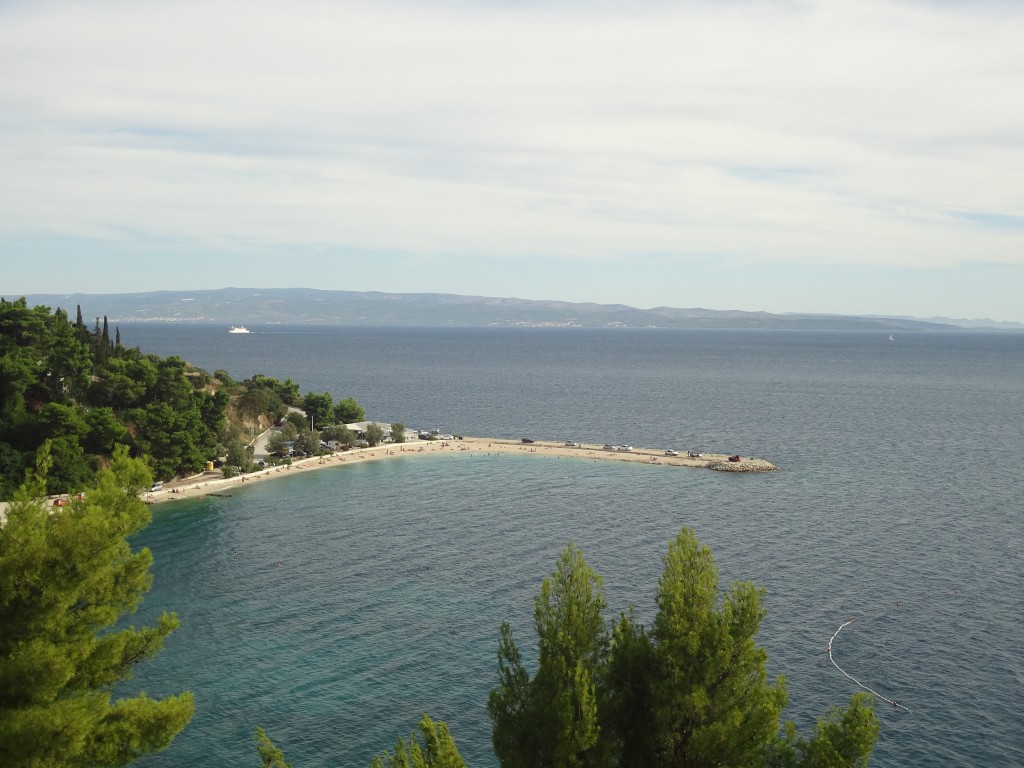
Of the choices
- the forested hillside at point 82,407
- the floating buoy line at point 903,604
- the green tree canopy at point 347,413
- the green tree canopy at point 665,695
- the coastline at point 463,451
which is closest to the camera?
the green tree canopy at point 665,695

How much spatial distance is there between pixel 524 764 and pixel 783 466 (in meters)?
90.7

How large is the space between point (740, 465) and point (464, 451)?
37063mm

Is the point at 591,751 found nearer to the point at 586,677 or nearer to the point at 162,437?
the point at 586,677

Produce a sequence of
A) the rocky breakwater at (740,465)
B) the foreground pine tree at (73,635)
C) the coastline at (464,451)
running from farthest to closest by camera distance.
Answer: the rocky breakwater at (740,465)
the coastline at (464,451)
the foreground pine tree at (73,635)

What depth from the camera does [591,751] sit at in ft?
78.7

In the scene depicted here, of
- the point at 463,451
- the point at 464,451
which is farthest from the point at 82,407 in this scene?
the point at 464,451

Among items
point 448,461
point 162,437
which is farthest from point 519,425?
point 162,437

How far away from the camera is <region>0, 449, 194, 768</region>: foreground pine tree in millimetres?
19391

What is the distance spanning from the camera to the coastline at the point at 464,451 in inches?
3696

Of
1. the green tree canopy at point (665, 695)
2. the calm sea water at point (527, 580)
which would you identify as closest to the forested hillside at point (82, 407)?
the calm sea water at point (527, 580)

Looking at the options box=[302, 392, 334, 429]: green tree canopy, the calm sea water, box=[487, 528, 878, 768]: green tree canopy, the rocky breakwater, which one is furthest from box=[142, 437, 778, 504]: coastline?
box=[487, 528, 878, 768]: green tree canopy

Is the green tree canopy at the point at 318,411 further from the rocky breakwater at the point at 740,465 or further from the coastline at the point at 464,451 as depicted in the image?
the rocky breakwater at the point at 740,465

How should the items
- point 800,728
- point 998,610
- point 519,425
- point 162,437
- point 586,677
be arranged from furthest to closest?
point 519,425, point 162,437, point 998,610, point 800,728, point 586,677

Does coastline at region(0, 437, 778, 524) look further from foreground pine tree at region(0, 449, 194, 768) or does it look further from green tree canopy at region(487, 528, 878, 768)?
green tree canopy at region(487, 528, 878, 768)
